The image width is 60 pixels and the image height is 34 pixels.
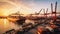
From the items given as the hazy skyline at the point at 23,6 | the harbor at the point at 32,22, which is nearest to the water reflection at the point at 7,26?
the harbor at the point at 32,22

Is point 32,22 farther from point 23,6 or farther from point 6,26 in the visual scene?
point 6,26

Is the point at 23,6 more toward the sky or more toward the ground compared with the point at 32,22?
more toward the sky

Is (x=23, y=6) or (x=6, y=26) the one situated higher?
(x=23, y=6)

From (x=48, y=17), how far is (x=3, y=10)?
94 cm

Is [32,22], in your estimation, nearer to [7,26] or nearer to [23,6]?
[23,6]

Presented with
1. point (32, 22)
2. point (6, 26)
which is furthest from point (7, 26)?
point (32, 22)

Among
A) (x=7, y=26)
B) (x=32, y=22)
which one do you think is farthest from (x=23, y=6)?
(x=7, y=26)

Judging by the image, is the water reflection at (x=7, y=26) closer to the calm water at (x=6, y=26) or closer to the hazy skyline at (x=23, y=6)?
the calm water at (x=6, y=26)

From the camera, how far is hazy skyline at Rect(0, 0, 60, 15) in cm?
261

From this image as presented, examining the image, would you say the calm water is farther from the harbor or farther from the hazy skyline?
the hazy skyline

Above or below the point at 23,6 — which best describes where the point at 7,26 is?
below

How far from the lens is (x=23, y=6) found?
263cm

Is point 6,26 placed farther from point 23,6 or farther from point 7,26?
point 23,6

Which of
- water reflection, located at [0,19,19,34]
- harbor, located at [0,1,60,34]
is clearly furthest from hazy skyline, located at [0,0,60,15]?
water reflection, located at [0,19,19,34]
